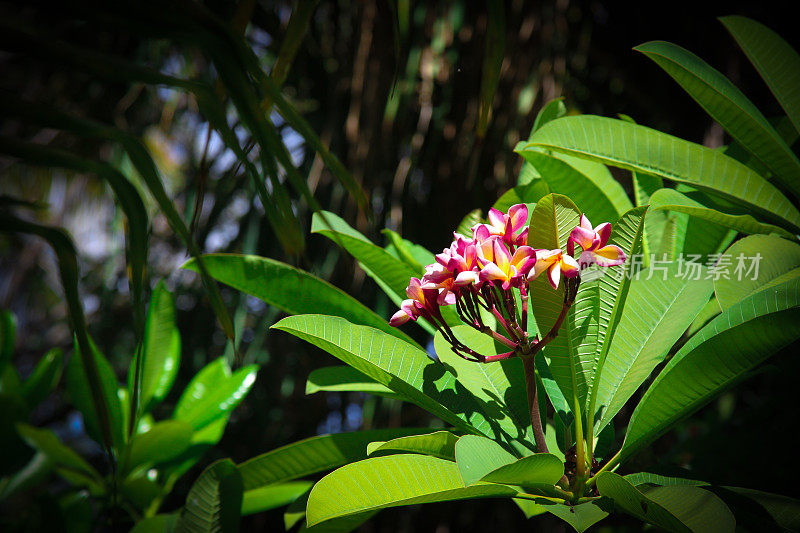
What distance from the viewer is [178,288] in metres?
1.53

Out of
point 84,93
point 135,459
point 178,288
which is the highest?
point 84,93

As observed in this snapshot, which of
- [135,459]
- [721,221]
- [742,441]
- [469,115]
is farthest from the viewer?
[469,115]

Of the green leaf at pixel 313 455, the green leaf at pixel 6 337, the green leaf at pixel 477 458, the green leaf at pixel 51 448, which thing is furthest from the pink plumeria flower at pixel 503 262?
the green leaf at pixel 6 337

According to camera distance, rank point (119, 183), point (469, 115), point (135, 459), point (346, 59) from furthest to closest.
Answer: point (346, 59) → point (469, 115) → point (135, 459) → point (119, 183)

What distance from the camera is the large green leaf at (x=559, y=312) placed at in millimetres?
443

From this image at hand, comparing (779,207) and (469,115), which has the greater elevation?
(469,115)

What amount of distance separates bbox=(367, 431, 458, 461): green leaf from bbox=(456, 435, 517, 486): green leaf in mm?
37

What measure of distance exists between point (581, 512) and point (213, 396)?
0.54 metres

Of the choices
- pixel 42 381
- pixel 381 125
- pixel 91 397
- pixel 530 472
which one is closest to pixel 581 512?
pixel 530 472

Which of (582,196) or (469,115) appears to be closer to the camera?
(582,196)

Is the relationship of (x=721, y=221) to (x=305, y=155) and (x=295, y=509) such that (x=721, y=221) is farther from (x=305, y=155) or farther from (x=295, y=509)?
(x=305, y=155)

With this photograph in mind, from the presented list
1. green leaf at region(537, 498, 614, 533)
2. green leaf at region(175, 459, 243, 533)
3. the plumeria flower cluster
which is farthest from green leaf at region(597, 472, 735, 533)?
green leaf at region(175, 459, 243, 533)

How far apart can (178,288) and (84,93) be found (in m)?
0.66

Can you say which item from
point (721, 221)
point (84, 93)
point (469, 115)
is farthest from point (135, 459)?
point (84, 93)
